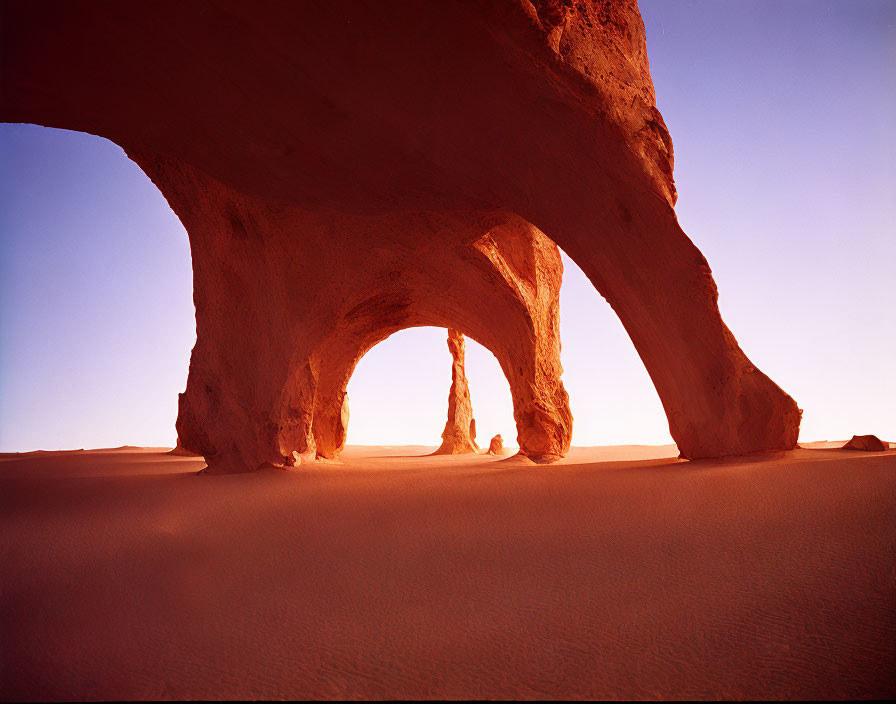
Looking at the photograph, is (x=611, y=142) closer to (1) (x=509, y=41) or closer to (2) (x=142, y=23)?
(1) (x=509, y=41)

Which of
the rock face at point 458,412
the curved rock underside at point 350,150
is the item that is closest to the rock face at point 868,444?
the curved rock underside at point 350,150

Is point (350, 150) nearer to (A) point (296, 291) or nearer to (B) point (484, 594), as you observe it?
(A) point (296, 291)

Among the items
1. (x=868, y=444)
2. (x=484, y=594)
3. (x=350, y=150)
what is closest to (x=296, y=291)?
(x=350, y=150)

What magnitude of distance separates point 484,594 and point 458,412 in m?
14.1

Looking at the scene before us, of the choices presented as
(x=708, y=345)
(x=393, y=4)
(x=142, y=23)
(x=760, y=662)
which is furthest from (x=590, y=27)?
(x=760, y=662)

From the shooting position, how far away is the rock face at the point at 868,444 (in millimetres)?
4539

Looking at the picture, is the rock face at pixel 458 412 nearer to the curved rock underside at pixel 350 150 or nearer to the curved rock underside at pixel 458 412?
the curved rock underside at pixel 458 412

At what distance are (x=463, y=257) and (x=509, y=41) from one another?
4.61 meters

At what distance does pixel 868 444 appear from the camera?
4.61 m

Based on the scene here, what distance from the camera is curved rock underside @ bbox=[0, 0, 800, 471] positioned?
3.77 meters

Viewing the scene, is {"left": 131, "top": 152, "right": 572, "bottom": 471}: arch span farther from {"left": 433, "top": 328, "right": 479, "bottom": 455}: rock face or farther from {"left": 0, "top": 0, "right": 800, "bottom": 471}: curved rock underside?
{"left": 433, "top": 328, "right": 479, "bottom": 455}: rock face

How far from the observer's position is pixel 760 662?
1.58m

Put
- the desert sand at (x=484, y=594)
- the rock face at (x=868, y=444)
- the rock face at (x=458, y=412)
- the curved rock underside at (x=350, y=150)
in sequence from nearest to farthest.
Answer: the desert sand at (x=484, y=594)
the curved rock underside at (x=350, y=150)
the rock face at (x=868, y=444)
the rock face at (x=458, y=412)

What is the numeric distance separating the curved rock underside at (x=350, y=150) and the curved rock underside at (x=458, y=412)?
9.19 metres
